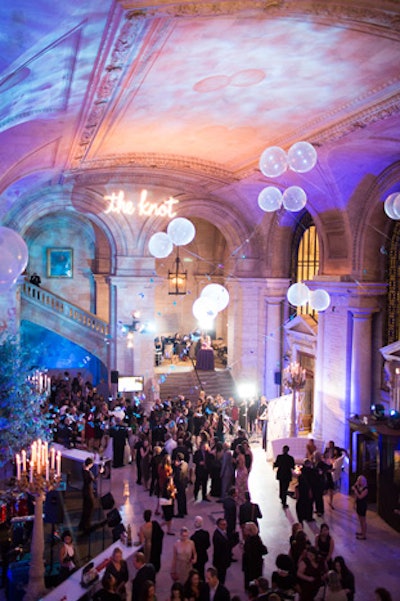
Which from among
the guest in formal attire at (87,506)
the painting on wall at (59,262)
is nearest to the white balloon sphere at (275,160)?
the guest in formal attire at (87,506)

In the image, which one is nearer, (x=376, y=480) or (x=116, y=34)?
(x=116, y=34)

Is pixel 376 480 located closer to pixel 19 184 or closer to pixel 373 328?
pixel 373 328

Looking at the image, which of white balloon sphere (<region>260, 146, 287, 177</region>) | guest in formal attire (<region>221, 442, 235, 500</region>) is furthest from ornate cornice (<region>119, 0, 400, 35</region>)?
guest in formal attire (<region>221, 442, 235, 500</region>)

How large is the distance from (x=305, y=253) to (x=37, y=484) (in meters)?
13.5

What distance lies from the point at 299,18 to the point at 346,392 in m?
10.2

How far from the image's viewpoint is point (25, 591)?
7883mm

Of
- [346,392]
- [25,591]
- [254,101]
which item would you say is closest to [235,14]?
[254,101]

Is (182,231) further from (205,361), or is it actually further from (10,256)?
(205,361)

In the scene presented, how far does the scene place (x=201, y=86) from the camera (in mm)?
9055

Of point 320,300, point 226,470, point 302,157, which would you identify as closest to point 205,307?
point 320,300

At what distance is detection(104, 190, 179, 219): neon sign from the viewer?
18.6 meters

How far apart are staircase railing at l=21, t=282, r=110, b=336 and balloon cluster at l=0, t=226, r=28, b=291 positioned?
1304 cm

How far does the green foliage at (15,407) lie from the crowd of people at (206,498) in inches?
68.1

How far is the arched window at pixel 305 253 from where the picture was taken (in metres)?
18.3
